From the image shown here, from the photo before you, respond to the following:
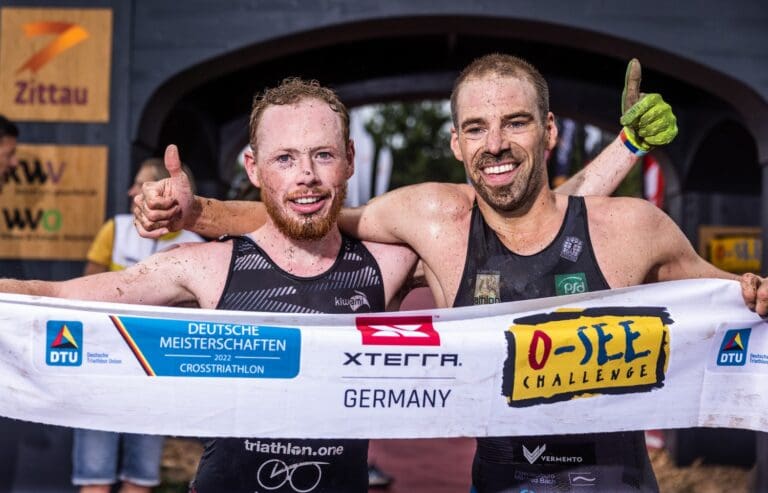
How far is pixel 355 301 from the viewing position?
2.55 metres

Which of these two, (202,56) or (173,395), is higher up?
(202,56)

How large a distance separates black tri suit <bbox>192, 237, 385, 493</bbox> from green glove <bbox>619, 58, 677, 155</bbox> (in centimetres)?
110

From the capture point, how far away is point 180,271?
98.6 inches

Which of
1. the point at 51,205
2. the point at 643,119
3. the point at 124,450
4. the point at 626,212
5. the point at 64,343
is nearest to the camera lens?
the point at 64,343

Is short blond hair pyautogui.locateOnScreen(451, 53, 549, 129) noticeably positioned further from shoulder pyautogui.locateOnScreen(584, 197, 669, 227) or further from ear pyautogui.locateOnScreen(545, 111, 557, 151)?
shoulder pyautogui.locateOnScreen(584, 197, 669, 227)

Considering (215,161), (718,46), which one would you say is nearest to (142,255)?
(718,46)

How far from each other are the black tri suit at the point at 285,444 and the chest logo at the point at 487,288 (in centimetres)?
31

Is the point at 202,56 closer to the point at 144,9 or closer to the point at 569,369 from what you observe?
the point at 144,9

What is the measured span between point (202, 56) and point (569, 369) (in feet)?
14.0

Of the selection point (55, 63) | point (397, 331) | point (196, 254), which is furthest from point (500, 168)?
point (55, 63)

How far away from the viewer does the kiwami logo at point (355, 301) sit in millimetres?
2531

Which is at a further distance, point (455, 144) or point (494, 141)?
point (455, 144)

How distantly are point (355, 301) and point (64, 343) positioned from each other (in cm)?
87

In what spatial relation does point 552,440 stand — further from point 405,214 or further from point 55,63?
point 55,63
